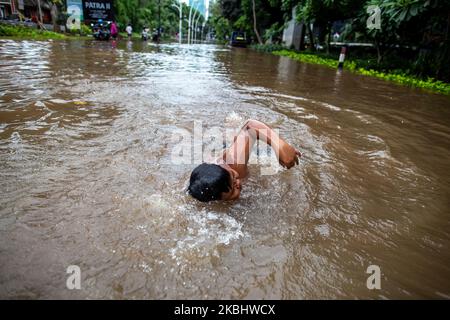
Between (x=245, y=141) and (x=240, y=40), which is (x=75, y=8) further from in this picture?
(x=245, y=141)

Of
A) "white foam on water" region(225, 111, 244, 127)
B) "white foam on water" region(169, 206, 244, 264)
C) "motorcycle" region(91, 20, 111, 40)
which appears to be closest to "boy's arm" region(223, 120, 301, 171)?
"white foam on water" region(169, 206, 244, 264)

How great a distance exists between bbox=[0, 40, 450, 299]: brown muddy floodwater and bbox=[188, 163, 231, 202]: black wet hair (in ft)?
0.47

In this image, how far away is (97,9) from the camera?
26.7m

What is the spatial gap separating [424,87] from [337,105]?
4.70m

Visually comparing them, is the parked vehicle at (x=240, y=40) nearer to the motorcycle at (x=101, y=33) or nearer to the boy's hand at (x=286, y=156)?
the motorcycle at (x=101, y=33)

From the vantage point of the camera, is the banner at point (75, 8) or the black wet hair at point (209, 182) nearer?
the black wet hair at point (209, 182)

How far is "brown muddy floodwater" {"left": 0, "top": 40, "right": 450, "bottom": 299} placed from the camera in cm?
177

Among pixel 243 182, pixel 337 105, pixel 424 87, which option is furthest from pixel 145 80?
pixel 424 87

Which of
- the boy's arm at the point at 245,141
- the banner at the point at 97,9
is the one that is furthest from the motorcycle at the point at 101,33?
the boy's arm at the point at 245,141

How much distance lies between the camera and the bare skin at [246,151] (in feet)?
7.87

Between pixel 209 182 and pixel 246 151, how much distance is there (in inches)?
21.4

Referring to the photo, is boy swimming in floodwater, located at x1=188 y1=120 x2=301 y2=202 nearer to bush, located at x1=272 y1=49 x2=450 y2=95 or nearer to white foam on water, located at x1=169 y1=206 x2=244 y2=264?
white foam on water, located at x1=169 y1=206 x2=244 y2=264

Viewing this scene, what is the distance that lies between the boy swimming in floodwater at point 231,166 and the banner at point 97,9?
96.3 ft

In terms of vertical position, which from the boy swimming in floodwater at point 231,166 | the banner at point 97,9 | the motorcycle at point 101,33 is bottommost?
the boy swimming in floodwater at point 231,166
